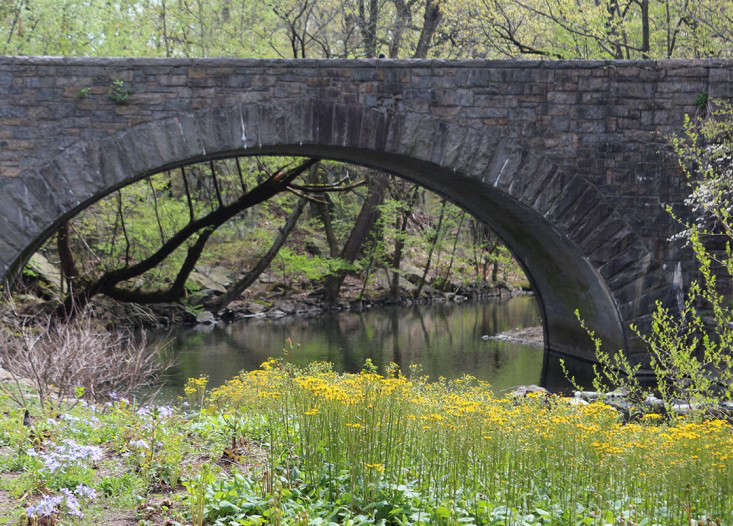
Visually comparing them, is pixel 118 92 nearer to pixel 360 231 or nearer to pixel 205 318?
pixel 205 318

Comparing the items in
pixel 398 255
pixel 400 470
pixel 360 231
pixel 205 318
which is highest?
pixel 400 470

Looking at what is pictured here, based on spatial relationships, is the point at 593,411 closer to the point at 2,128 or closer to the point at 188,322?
the point at 2,128

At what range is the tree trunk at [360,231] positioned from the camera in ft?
65.9

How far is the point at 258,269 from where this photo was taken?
1767 cm

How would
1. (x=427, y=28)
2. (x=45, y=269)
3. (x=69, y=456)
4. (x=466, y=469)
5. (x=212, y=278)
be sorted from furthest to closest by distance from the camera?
(x=212, y=278)
(x=427, y=28)
(x=45, y=269)
(x=466, y=469)
(x=69, y=456)

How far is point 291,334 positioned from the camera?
15398 millimetres

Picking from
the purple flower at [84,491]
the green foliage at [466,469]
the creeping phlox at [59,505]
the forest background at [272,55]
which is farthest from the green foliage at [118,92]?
the purple flower at [84,491]

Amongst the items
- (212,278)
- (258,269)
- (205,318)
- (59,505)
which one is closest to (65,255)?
(205,318)

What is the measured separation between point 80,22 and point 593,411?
13918mm

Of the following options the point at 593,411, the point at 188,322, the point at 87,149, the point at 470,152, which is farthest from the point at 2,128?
the point at 188,322

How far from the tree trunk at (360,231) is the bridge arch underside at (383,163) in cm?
964

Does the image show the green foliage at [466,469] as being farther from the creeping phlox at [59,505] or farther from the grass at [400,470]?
the creeping phlox at [59,505]

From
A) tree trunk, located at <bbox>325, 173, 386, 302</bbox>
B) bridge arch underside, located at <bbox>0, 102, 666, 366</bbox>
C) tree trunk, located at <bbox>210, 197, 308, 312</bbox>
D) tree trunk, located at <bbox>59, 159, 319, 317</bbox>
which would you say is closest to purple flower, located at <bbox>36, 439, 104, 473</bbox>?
bridge arch underside, located at <bbox>0, 102, 666, 366</bbox>

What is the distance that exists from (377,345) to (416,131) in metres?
5.51
